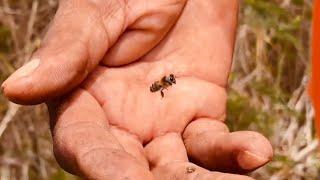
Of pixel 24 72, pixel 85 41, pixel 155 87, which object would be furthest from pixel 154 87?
pixel 24 72

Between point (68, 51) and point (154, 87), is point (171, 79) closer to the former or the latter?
point (154, 87)

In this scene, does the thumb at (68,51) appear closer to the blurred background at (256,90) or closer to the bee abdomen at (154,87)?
the bee abdomen at (154,87)

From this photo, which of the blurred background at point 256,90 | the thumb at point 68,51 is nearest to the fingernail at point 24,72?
the thumb at point 68,51

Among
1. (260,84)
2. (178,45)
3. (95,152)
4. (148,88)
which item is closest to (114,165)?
(95,152)

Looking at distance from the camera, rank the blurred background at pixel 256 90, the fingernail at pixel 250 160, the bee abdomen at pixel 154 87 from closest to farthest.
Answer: the fingernail at pixel 250 160 < the bee abdomen at pixel 154 87 < the blurred background at pixel 256 90

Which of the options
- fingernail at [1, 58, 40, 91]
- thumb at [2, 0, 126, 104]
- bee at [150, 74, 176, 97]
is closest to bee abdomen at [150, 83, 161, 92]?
bee at [150, 74, 176, 97]

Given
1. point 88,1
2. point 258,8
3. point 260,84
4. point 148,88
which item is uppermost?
point 88,1

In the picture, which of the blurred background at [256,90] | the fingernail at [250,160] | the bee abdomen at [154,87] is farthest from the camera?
the blurred background at [256,90]

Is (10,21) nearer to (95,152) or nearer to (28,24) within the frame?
(28,24)

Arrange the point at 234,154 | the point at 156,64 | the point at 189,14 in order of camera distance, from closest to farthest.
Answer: the point at 234,154 < the point at 156,64 < the point at 189,14
